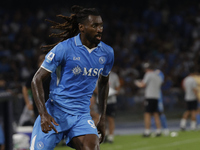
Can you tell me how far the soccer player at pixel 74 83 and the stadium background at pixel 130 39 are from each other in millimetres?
11503

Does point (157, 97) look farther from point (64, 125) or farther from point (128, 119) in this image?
point (64, 125)

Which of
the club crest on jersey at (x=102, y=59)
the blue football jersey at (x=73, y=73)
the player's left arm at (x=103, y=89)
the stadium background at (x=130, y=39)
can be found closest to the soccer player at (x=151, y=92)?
the stadium background at (x=130, y=39)

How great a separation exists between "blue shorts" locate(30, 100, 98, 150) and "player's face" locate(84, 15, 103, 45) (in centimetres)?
75

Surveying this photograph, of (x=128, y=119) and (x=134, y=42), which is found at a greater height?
(x=134, y=42)

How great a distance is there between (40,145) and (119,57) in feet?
55.1

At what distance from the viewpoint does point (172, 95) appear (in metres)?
16.7

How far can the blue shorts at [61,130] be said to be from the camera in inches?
176

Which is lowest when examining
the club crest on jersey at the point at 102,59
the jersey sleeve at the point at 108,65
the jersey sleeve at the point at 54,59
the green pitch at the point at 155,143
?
the green pitch at the point at 155,143

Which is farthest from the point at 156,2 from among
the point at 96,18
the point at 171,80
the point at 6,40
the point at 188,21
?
the point at 96,18

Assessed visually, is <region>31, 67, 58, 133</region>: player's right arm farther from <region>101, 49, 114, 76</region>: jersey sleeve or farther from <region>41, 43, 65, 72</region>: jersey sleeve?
<region>101, 49, 114, 76</region>: jersey sleeve

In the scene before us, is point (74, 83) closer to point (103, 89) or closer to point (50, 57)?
point (50, 57)

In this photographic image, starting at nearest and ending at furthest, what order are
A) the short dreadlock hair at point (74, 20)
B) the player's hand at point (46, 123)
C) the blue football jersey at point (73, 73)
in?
1. the player's hand at point (46, 123)
2. the blue football jersey at point (73, 73)
3. the short dreadlock hair at point (74, 20)

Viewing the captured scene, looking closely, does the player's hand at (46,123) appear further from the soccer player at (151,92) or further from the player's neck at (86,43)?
the soccer player at (151,92)

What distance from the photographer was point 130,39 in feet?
73.5
